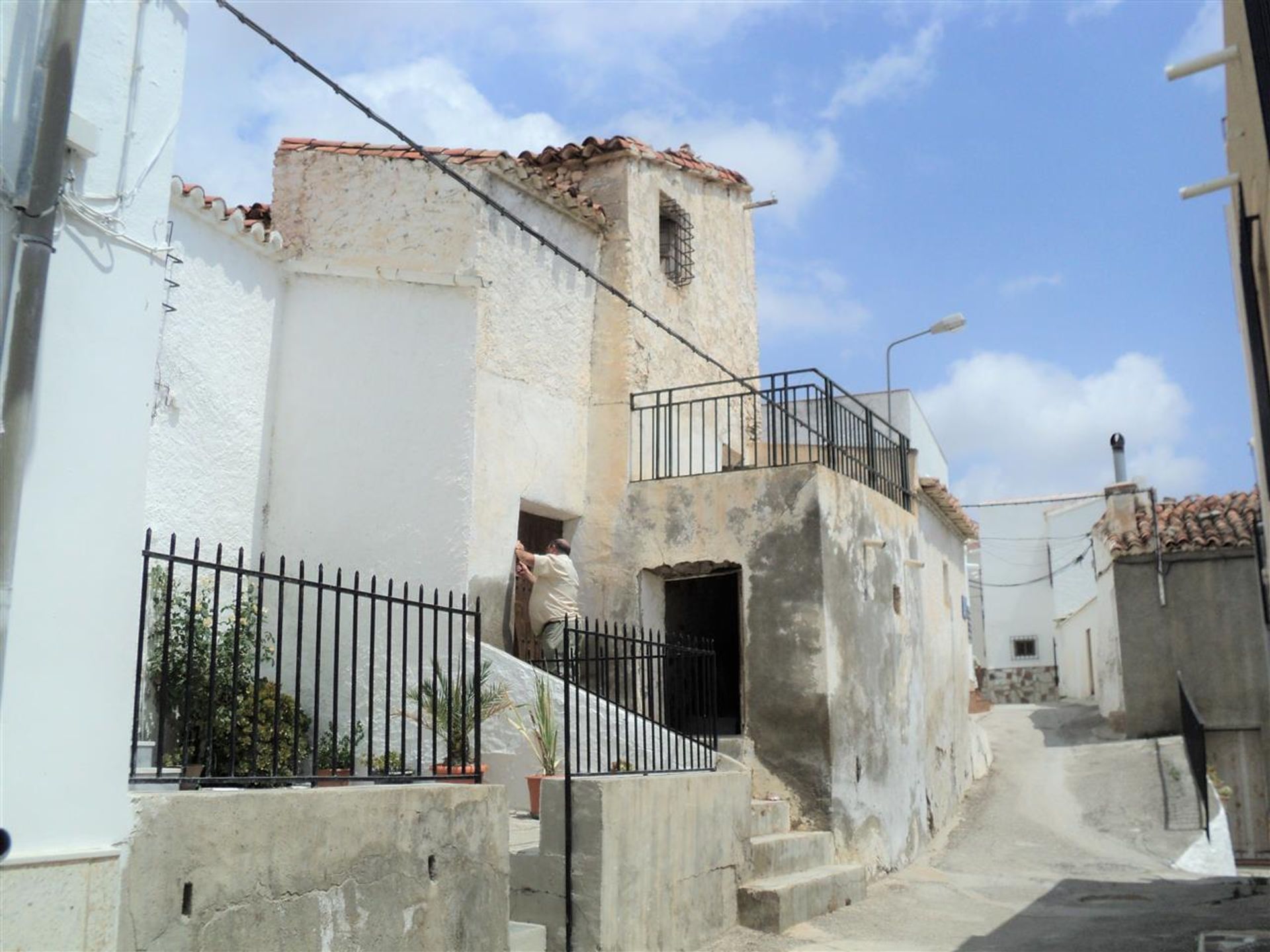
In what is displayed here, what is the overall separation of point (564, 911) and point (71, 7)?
18.2 ft

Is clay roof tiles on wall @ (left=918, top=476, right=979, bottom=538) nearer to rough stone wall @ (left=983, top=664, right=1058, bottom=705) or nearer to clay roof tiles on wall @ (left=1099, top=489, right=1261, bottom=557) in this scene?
clay roof tiles on wall @ (left=1099, top=489, right=1261, bottom=557)

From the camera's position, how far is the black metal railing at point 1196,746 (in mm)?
14516

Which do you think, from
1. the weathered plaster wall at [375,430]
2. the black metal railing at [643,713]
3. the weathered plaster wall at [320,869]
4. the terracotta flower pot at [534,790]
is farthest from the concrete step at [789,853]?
the weathered plaster wall at [320,869]

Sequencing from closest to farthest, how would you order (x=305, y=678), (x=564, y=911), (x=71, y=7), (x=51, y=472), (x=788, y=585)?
(x=51, y=472)
(x=71, y=7)
(x=564, y=911)
(x=305, y=678)
(x=788, y=585)

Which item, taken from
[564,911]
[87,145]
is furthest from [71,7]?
[564,911]

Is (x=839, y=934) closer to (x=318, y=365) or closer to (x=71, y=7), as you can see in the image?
(x=318, y=365)

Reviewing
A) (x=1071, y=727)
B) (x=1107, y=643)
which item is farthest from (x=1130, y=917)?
(x=1071, y=727)

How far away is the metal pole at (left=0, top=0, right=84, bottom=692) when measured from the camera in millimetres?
4281

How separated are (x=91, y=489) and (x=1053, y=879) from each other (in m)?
10.6

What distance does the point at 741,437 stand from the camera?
1430cm

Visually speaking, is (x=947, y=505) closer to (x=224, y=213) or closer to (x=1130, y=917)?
(x=1130, y=917)

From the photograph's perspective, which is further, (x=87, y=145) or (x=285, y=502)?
(x=285, y=502)

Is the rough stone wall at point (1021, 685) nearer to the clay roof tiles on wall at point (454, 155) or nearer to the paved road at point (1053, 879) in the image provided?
the paved road at point (1053, 879)

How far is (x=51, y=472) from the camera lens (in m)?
4.48
